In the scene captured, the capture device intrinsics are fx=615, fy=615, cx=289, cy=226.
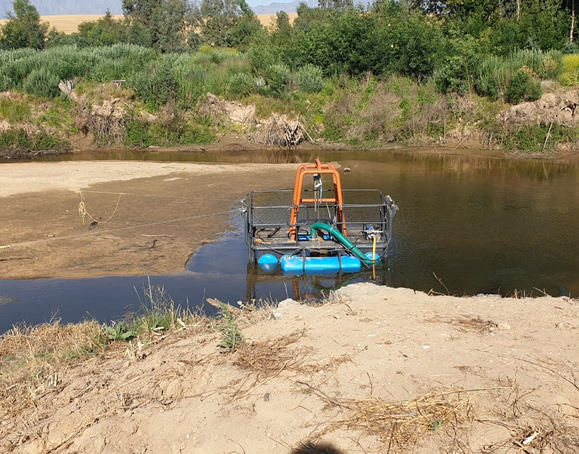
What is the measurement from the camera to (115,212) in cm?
1741

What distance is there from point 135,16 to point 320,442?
5451cm

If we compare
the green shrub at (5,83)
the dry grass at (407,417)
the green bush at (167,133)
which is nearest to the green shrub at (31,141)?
the green bush at (167,133)

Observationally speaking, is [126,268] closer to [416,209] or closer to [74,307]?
[74,307]

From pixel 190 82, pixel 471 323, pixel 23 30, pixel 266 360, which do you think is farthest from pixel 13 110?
pixel 471 323

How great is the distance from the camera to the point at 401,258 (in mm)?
13625

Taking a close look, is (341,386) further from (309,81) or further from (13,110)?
(13,110)

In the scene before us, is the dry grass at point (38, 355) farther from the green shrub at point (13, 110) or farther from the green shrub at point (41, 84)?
the green shrub at point (41, 84)

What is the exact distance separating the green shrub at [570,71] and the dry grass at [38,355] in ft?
92.6

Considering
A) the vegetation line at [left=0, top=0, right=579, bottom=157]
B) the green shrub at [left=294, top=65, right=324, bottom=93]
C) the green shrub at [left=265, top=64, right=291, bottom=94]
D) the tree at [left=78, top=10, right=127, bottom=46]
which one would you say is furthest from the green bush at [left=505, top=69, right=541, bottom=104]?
the tree at [left=78, top=10, right=127, bottom=46]

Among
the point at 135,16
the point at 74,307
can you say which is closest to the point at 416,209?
the point at 74,307

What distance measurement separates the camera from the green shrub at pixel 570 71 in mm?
29981

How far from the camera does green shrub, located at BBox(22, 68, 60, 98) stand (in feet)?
106

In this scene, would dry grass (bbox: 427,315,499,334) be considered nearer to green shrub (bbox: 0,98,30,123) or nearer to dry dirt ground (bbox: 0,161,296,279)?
dry dirt ground (bbox: 0,161,296,279)

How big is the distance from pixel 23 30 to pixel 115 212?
124ft
